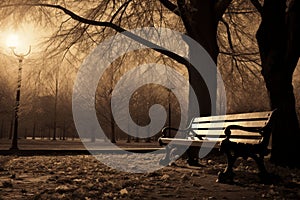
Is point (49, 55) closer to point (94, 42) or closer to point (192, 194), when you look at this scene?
point (94, 42)

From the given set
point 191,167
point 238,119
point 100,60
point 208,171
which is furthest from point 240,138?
point 100,60

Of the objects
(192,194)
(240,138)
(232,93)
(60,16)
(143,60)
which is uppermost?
(60,16)

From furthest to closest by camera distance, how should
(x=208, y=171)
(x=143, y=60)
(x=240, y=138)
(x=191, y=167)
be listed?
(x=143, y=60) < (x=191, y=167) < (x=208, y=171) < (x=240, y=138)

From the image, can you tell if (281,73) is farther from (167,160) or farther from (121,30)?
(121,30)

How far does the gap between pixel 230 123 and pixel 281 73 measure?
5.77ft

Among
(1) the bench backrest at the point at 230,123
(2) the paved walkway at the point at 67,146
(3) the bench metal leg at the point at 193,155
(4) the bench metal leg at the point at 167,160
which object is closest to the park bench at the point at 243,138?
(1) the bench backrest at the point at 230,123

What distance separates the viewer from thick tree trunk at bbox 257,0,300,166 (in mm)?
6352

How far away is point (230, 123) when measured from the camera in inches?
229

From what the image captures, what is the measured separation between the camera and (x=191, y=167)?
659 cm

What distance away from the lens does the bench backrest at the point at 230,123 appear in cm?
473

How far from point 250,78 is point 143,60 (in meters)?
4.64

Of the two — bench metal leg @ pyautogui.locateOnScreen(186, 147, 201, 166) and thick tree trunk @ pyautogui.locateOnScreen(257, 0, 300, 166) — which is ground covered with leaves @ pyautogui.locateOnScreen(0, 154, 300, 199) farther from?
bench metal leg @ pyautogui.locateOnScreen(186, 147, 201, 166)

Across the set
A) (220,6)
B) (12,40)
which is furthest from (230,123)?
(12,40)

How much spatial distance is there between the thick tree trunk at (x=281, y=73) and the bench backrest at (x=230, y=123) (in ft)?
3.91
